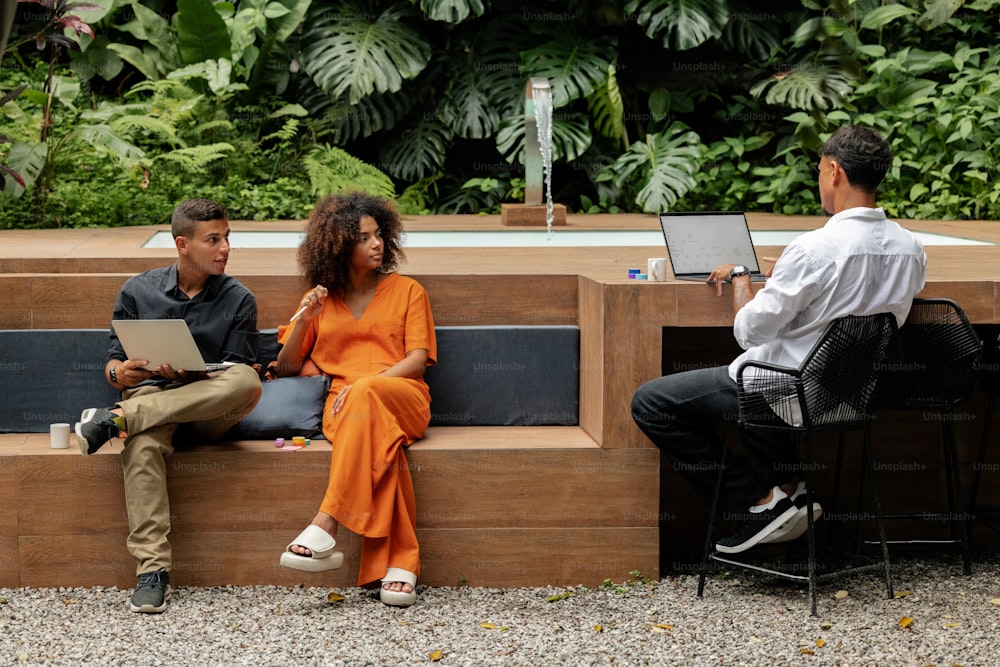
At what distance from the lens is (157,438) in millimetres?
3514

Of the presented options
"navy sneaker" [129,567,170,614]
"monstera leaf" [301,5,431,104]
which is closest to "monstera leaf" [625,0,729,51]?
"monstera leaf" [301,5,431,104]

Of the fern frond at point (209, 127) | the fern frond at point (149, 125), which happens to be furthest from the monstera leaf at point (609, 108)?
the fern frond at point (149, 125)

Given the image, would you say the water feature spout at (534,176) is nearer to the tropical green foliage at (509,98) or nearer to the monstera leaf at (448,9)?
the tropical green foliage at (509,98)

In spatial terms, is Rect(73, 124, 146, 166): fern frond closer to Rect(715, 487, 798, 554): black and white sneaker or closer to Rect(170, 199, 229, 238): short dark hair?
Rect(170, 199, 229, 238): short dark hair

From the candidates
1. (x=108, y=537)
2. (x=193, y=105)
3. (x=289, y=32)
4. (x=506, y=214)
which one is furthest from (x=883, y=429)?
(x=289, y=32)

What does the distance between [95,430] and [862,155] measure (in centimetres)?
238

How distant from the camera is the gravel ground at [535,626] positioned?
3049mm

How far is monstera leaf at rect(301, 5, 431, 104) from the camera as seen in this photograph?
29.4ft

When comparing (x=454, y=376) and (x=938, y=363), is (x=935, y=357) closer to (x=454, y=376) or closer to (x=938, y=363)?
(x=938, y=363)

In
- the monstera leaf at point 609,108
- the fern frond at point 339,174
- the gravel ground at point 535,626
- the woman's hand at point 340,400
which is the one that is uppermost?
the monstera leaf at point 609,108

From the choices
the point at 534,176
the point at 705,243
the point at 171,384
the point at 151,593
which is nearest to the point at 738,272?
the point at 705,243

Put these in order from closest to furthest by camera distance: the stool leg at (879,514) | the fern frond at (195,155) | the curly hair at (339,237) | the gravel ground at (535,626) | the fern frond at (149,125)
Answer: the gravel ground at (535,626) → the stool leg at (879,514) → the curly hair at (339,237) → the fern frond at (149,125) → the fern frond at (195,155)

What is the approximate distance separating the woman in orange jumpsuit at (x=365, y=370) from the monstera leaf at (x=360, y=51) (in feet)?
17.1

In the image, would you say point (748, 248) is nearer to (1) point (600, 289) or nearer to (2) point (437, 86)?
(1) point (600, 289)
